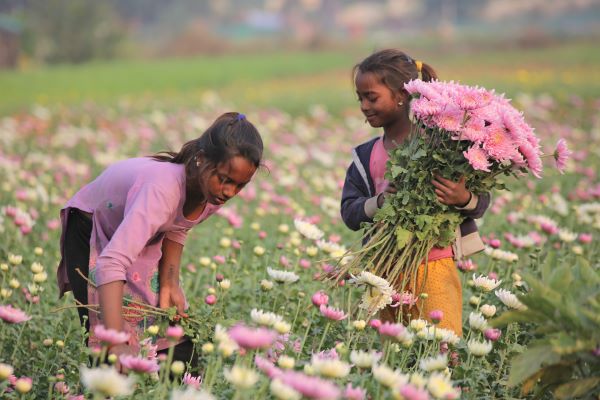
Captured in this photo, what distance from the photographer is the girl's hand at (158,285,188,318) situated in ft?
9.95

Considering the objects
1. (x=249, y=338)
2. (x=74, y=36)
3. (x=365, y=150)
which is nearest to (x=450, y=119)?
(x=365, y=150)

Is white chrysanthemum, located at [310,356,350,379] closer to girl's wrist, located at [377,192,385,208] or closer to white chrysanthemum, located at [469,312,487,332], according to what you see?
white chrysanthemum, located at [469,312,487,332]

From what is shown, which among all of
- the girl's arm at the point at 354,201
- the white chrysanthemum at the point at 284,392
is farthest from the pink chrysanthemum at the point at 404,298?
the white chrysanthemum at the point at 284,392

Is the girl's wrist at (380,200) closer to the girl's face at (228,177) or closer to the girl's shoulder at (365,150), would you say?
the girl's shoulder at (365,150)

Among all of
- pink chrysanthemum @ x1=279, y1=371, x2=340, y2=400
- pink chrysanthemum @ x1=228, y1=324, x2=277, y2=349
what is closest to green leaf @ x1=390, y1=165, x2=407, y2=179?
pink chrysanthemum @ x1=228, y1=324, x2=277, y2=349

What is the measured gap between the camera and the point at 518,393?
289 centimetres

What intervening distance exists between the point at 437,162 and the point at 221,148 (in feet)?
2.56

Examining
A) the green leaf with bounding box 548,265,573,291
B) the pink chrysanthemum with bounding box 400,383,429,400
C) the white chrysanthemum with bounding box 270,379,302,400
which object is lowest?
the pink chrysanthemum with bounding box 400,383,429,400

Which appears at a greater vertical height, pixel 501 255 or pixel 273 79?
pixel 501 255

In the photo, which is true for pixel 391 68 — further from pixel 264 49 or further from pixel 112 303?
pixel 264 49

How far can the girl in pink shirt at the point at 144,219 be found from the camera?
104 inches

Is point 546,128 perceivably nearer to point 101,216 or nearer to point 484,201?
point 484,201

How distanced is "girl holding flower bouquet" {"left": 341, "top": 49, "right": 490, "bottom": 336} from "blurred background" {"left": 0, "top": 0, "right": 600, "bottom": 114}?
39 centimetres

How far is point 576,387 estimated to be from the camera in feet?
7.69
